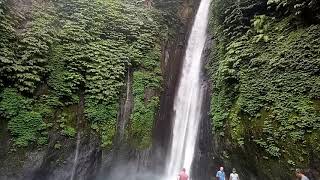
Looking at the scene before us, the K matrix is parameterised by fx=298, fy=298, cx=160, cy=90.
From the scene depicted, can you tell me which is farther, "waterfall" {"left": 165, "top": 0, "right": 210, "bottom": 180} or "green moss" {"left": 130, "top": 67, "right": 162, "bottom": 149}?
"green moss" {"left": 130, "top": 67, "right": 162, "bottom": 149}

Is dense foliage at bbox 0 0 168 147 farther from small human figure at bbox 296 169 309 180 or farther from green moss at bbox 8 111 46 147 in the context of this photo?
small human figure at bbox 296 169 309 180

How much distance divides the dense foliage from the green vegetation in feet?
12.5

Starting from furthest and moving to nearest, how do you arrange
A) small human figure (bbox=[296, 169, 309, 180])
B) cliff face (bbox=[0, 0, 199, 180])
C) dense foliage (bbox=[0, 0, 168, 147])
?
dense foliage (bbox=[0, 0, 168, 147]), cliff face (bbox=[0, 0, 199, 180]), small human figure (bbox=[296, 169, 309, 180])

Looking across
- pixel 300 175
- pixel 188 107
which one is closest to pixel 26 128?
pixel 188 107

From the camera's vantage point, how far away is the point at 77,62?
12.8 metres

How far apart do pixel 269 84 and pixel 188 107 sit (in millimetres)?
5013

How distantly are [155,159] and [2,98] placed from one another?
6666mm

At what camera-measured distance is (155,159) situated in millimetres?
13305

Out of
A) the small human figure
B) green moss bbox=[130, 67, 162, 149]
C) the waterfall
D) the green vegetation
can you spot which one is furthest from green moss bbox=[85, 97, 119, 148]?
the small human figure

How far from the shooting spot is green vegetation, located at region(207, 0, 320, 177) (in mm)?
8789

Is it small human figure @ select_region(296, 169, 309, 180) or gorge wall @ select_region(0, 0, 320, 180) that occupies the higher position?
gorge wall @ select_region(0, 0, 320, 180)

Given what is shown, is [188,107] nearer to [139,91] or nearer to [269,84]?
[139,91]

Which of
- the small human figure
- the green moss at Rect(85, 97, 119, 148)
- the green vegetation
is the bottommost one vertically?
the small human figure

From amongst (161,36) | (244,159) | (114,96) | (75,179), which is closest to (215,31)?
(161,36)
